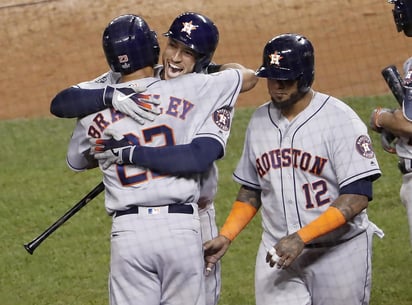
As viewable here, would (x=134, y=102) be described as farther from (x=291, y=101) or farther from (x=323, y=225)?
(x=323, y=225)

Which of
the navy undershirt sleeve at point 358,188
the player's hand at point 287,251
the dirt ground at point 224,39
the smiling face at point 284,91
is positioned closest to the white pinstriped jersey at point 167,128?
the smiling face at point 284,91

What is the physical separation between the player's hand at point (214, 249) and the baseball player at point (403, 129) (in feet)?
3.53

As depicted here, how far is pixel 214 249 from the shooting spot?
16.3 ft

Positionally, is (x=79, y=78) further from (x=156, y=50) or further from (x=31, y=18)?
(x=156, y=50)

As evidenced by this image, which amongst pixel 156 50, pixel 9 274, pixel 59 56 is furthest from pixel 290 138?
pixel 59 56

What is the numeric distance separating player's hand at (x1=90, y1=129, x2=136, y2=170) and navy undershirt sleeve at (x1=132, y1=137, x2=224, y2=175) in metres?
A: 0.04

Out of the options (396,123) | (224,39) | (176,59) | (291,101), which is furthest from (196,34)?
(224,39)

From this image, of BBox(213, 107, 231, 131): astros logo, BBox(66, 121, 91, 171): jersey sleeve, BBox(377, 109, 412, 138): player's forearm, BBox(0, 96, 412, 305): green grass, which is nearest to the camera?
BBox(213, 107, 231, 131): astros logo

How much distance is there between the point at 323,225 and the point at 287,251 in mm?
215

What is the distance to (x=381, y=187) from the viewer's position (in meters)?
8.97

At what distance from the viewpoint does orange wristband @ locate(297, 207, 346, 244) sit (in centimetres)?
464

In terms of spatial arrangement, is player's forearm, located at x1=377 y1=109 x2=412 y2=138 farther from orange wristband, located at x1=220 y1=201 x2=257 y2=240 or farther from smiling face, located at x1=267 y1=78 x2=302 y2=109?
orange wristband, located at x1=220 y1=201 x2=257 y2=240

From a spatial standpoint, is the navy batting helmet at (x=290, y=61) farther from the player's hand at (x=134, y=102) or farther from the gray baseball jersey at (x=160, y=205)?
the player's hand at (x=134, y=102)

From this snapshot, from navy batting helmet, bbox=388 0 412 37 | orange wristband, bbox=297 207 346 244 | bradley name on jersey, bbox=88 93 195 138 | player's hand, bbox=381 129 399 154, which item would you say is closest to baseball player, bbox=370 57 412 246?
player's hand, bbox=381 129 399 154
